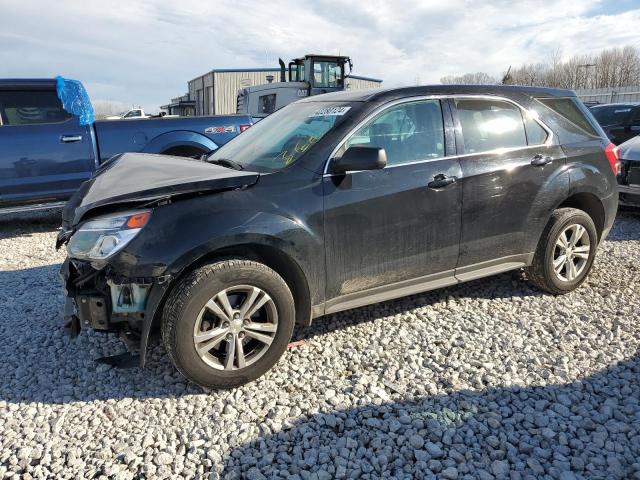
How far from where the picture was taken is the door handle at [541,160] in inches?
160

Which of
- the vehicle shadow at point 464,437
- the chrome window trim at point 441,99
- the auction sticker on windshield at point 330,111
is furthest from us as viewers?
the auction sticker on windshield at point 330,111

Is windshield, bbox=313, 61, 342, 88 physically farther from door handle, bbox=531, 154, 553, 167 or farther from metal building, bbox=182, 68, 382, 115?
metal building, bbox=182, 68, 382, 115

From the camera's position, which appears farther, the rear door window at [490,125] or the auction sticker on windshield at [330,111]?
the rear door window at [490,125]

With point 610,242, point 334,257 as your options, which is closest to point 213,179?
point 334,257

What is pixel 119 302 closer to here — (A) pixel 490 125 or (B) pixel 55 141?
(A) pixel 490 125

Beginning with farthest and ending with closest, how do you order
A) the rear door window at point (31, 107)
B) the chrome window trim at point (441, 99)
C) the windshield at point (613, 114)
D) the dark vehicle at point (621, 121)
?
the windshield at point (613, 114)
the dark vehicle at point (621, 121)
the rear door window at point (31, 107)
the chrome window trim at point (441, 99)

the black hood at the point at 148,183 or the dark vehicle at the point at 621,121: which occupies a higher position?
the dark vehicle at the point at 621,121

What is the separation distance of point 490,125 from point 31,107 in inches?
250

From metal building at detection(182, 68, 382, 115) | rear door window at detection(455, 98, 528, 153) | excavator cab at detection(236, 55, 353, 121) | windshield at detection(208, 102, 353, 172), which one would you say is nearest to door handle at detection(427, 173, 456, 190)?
rear door window at detection(455, 98, 528, 153)

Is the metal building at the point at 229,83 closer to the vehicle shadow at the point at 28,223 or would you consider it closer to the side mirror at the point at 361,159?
the vehicle shadow at the point at 28,223

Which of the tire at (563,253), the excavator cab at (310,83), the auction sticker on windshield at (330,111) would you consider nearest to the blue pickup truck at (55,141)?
the auction sticker on windshield at (330,111)

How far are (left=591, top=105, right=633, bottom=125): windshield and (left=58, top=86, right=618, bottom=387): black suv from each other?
818cm

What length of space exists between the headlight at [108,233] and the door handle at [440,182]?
1973mm

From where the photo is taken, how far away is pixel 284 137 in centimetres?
376
